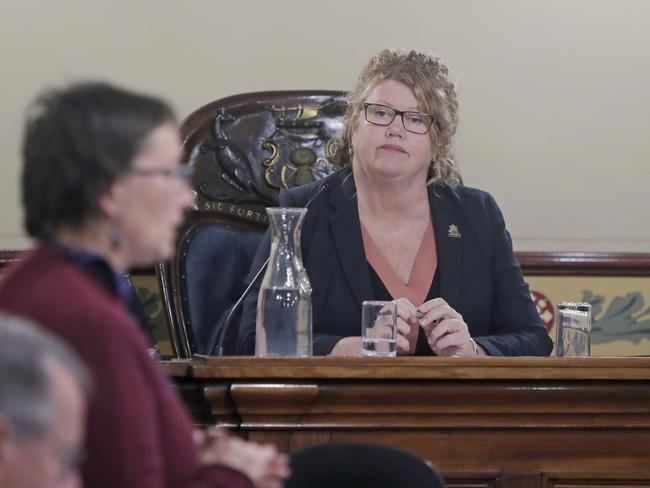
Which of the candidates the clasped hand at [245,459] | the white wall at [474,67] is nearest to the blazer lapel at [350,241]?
the white wall at [474,67]

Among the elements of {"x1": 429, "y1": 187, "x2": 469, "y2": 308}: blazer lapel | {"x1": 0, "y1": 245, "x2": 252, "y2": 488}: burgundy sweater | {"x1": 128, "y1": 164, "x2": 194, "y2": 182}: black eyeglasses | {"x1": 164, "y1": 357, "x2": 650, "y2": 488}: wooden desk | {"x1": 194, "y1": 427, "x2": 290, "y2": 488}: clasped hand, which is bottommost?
{"x1": 164, "y1": 357, "x2": 650, "y2": 488}: wooden desk

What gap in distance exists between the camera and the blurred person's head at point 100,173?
4.46 ft

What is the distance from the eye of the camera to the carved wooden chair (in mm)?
3492

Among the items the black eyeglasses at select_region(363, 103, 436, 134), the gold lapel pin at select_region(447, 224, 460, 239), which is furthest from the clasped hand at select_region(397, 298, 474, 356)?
the black eyeglasses at select_region(363, 103, 436, 134)

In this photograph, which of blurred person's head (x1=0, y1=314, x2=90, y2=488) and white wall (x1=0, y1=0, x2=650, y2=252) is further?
white wall (x1=0, y1=0, x2=650, y2=252)

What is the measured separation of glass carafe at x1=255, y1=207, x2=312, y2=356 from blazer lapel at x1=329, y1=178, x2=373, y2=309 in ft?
1.68

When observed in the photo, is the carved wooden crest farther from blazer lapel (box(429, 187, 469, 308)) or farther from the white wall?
the white wall

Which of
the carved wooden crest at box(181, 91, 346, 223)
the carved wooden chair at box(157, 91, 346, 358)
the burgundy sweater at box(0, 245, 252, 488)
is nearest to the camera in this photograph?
the burgundy sweater at box(0, 245, 252, 488)

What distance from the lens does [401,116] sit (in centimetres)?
319

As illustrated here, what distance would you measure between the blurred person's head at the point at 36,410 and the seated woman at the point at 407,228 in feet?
6.13

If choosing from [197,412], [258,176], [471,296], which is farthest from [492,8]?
[197,412]

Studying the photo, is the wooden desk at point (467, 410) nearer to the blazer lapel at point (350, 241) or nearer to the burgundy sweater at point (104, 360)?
the blazer lapel at point (350, 241)

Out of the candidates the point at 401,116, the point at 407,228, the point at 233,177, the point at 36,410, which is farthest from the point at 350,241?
the point at 36,410

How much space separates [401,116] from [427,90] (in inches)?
4.0
